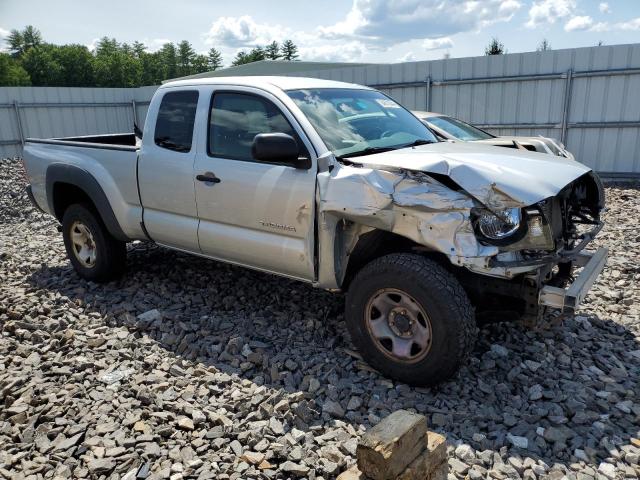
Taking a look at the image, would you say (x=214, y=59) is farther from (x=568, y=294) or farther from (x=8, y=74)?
(x=568, y=294)

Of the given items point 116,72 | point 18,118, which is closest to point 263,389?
point 18,118

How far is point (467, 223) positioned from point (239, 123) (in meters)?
2.12

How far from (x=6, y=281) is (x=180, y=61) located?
331 ft

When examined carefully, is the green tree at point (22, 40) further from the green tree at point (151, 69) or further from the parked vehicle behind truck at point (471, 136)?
the parked vehicle behind truck at point (471, 136)

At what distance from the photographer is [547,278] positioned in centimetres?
364

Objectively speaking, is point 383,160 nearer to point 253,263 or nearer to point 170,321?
point 253,263

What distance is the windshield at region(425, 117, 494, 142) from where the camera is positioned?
859 centimetres

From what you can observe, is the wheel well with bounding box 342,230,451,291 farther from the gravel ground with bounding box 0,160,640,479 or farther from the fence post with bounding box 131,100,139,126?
the fence post with bounding box 131,100,139,126

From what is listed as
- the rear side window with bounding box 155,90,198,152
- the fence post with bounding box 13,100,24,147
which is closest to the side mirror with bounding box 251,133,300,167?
the rear side window with bounding box 155,90,198,152

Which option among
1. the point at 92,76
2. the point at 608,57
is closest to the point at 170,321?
the point at 608,57

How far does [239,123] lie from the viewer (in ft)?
14.1

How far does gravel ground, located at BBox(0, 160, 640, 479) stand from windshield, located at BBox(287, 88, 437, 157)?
1.57 m

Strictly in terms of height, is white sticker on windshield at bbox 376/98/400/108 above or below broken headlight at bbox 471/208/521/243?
above

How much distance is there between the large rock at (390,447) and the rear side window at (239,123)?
2.37 metres
